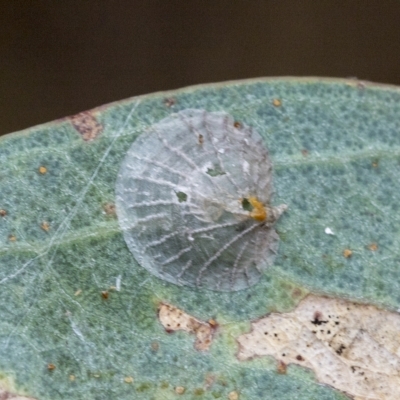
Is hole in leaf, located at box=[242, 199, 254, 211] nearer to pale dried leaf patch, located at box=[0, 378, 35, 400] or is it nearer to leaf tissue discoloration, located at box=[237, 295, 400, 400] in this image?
leaf tissue discoloration, located at box=[237, 295, 400, 400]

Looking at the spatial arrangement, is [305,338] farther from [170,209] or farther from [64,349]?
[64,349]

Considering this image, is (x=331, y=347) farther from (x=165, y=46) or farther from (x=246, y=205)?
(x=165, y=46)

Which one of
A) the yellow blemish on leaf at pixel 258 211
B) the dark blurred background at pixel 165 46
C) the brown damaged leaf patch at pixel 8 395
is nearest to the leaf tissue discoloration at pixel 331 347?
the yellow blemish on leaf at pixel 258 211

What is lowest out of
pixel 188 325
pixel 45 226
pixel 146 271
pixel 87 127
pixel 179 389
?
pixel 179 389

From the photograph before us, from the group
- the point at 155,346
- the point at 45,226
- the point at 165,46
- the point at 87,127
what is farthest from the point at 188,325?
the point at 165,46

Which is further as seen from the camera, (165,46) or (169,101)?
(165,46)

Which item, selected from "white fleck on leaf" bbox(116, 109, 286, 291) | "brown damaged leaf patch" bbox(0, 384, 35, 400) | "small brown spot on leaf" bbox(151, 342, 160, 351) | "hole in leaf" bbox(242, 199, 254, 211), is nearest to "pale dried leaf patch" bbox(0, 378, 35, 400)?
"brown damaged leaf patch" bbox(0, 384, 35, 400)

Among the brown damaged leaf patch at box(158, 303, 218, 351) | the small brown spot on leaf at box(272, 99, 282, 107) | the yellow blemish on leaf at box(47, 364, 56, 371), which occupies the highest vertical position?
the small brown spot on leaf at box(272, 99, 282, 107)

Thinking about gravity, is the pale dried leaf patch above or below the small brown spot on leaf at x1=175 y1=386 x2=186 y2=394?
above

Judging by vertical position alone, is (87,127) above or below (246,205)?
above
